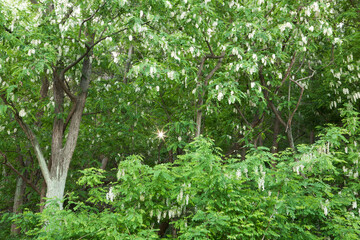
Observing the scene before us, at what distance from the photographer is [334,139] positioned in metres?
8.20

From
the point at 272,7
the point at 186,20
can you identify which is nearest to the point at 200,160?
the point at 186,20

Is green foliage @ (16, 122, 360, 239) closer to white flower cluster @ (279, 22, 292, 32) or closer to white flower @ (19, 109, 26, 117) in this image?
white flower @ (19, 109, 26, 117)

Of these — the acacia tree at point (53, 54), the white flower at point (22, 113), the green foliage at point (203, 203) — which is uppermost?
the acacia tree at point (53, 54)

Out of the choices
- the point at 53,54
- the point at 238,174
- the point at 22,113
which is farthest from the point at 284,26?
the point at 22,113

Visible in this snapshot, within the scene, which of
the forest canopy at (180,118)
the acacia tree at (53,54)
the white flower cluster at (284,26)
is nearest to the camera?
the forest canopy at (180,118)

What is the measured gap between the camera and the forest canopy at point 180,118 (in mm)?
6867

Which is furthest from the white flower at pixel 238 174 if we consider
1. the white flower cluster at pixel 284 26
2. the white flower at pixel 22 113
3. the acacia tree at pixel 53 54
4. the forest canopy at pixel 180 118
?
the white flower at pixel 22 113

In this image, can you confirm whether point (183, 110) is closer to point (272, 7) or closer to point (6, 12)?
point (272, 7)

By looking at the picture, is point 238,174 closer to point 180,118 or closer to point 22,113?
point 180,118

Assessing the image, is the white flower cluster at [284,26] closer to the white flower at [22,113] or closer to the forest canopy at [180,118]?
the forest canopy at [180,118]

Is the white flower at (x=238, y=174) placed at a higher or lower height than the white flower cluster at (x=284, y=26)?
lower

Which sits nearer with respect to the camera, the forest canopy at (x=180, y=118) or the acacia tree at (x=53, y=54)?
the forest canopy at (x=180, y=118)

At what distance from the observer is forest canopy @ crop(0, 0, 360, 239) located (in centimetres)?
687

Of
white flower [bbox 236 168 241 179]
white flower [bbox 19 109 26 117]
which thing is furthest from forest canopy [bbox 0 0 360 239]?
white flower [bbox 19 109 26 117]
